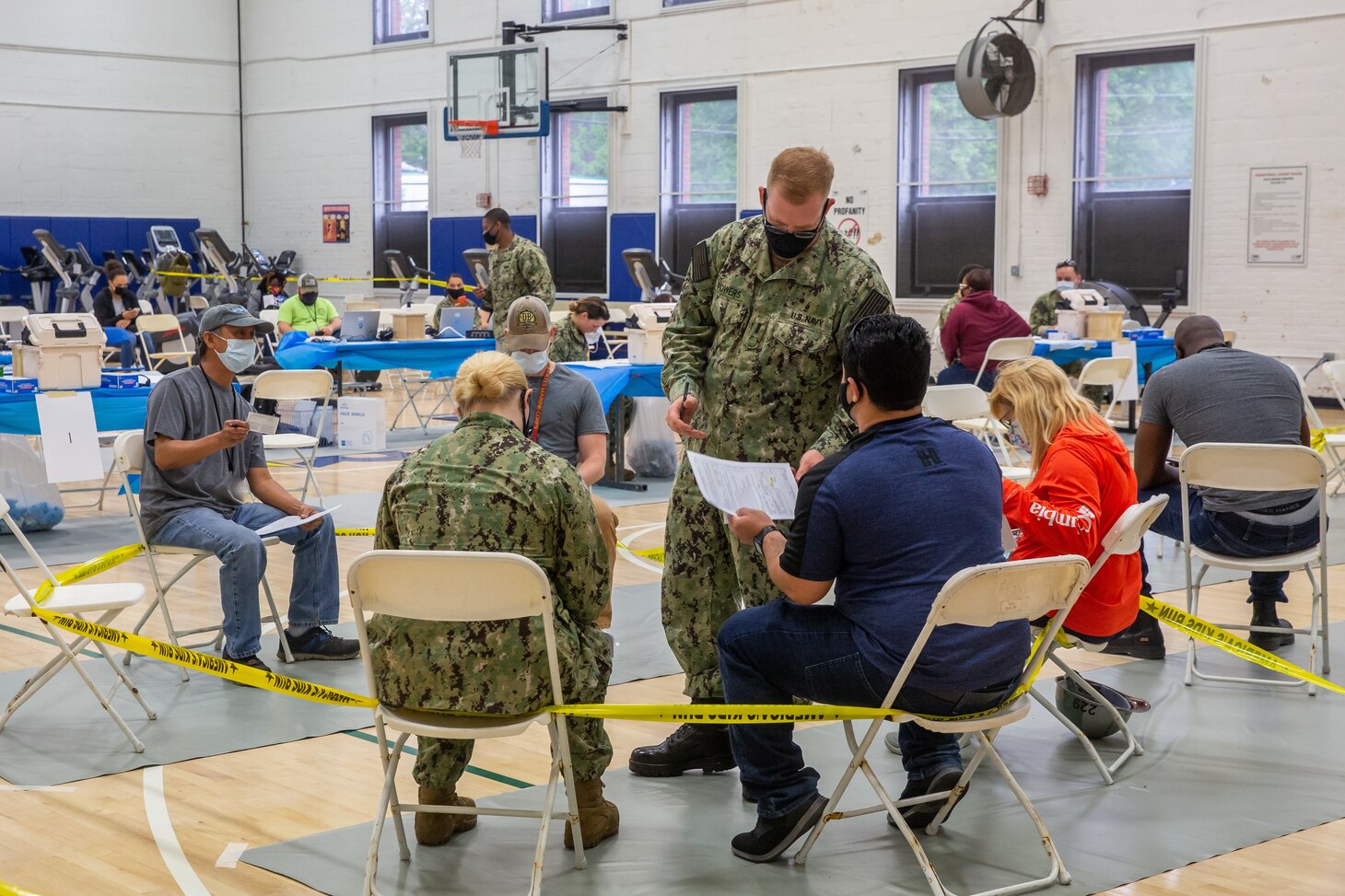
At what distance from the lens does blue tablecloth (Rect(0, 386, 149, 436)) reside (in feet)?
22.8

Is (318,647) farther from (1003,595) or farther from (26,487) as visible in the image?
(26,487)

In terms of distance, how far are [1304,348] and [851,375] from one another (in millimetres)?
10726

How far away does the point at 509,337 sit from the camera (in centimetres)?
535

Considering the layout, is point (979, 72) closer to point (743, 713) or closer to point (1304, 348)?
point (1304, 348)

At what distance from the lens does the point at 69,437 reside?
6.51 metres

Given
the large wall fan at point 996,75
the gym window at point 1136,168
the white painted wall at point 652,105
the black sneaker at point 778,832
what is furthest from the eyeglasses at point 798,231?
the gym window at point 1136,168

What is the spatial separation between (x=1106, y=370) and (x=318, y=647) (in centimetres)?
590

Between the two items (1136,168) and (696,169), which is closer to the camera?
(1136,168)

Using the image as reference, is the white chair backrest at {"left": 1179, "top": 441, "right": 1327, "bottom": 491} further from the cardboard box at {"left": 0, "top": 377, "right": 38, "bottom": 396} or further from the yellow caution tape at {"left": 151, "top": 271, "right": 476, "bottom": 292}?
the yellow caution tape at {"left": 151, "top": 271, "right": 476, "bottom": 292}

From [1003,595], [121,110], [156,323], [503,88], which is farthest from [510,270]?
[121,110]

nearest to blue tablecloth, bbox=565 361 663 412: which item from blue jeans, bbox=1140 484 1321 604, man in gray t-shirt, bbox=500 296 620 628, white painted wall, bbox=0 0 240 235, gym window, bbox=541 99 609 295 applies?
man in gray t-shirt, bbox=500 296 620 628

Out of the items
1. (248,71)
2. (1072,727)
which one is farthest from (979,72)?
(248,71)

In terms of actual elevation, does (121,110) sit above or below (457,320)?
above

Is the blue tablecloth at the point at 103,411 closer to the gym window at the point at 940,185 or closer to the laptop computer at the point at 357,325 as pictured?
the laptop computer at the point at 357,325
